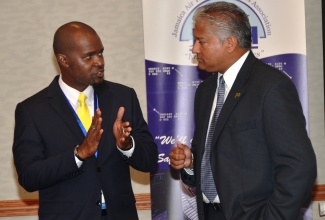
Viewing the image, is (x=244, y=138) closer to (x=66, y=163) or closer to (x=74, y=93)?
(x=66, y=163)

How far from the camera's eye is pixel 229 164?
272 centimetres

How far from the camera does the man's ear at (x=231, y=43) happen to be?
9.41 ft

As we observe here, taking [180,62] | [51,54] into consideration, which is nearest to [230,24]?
[180,62]

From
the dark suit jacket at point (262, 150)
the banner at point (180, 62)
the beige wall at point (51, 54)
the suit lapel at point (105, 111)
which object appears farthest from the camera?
the beige wall at point (51, 54)

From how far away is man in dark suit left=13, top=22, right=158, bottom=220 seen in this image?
300cm

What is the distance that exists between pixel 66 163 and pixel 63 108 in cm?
37

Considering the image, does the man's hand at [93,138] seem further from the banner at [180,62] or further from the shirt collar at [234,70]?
the banner at [180,62]

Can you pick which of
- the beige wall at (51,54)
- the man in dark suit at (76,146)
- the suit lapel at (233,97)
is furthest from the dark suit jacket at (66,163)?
the beige wall at (51,54)

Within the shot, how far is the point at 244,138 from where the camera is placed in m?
2.67

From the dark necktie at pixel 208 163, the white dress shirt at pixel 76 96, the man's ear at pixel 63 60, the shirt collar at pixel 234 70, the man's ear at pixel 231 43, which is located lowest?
the dark necktie at pixel 208 163

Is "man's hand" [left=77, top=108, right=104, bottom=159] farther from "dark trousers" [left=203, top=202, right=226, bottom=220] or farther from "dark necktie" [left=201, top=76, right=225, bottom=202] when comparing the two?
"dark trousers" [left=203, top=202, right=226, bottom=220]

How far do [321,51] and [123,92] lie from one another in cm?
229

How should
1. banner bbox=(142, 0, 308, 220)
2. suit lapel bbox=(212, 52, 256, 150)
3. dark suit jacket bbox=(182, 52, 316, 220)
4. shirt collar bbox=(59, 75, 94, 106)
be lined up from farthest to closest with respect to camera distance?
banner bbox=(142, 0, 308, 220) < shirt collar bbox=(59, 75, 94, 106) < suit lapel bbox=(212, 52, 256, 150) < dark suit jacket bbox=(182, 52, 316, 220)

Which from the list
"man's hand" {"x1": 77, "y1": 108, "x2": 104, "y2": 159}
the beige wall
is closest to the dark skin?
"man's hand" {"x1": 77, "y1": 108, "x2": 104, "y2": 159}
